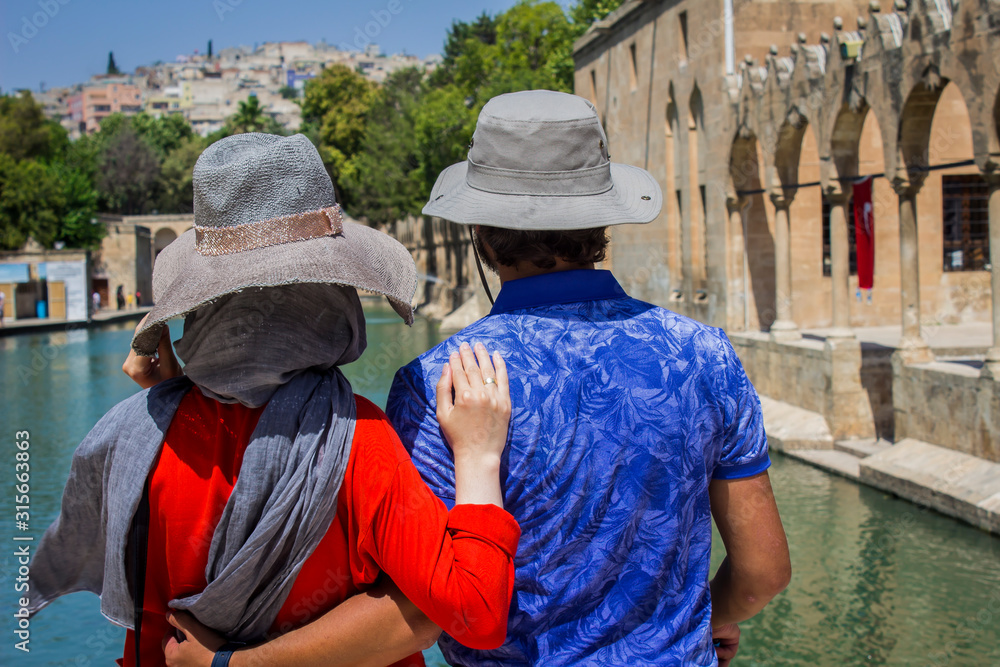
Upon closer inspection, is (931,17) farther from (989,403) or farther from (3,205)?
(3,205)

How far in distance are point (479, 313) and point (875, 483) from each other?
21460mm

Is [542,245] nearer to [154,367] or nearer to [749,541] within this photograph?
[749,541]

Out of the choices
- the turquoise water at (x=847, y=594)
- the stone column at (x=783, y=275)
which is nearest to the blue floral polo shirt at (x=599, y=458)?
the turquoise water at (x=847, y=594)

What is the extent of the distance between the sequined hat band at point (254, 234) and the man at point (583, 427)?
1.09ft

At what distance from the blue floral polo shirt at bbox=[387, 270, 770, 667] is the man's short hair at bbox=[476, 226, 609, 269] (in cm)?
9

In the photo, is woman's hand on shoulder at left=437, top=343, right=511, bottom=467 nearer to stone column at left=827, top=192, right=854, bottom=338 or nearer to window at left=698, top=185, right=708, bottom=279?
stone column at left=827, top=192, right=854, bottom=338

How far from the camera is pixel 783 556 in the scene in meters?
2.08

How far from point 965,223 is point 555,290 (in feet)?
55.1

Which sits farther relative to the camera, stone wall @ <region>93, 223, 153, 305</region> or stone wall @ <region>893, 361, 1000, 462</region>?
stone wall @ <region>93, 223, 153, 305</region>

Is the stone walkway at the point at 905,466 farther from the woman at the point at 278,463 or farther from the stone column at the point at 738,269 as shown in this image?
the woman at the point at 278,463

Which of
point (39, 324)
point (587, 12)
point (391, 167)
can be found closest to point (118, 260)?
point (391, 167)

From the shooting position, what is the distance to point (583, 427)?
1.84 metres

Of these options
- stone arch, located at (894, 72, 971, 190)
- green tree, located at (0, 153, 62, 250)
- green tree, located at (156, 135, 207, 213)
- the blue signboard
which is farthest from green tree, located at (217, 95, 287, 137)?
stone arch, located at (894, 72, 971, 190)

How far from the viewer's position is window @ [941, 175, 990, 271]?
16500mm
